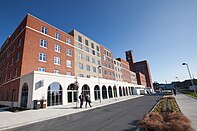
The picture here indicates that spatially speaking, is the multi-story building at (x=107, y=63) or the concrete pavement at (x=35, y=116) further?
the multi-story building at (x=107, y=63)

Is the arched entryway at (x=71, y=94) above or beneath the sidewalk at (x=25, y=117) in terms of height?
above

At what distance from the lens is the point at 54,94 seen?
1897cm

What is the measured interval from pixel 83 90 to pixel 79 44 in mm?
15163

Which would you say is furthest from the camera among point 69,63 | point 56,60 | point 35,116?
point 69,63

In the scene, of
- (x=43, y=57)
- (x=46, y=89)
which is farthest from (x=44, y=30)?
(x=46, y=89)

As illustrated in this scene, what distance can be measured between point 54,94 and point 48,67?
721 centimetres

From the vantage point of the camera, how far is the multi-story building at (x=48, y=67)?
18.1 metres

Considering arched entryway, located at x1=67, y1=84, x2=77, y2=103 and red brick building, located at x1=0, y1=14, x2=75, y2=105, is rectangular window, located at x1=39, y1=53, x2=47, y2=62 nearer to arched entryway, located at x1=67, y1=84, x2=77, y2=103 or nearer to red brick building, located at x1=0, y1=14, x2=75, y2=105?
red brick building, located at x1=0, y1=14, x2=75, y2=105

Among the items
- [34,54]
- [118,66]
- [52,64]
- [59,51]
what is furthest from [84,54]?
[118,66]

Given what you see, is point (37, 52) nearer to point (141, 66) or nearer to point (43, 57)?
point (43, 57)

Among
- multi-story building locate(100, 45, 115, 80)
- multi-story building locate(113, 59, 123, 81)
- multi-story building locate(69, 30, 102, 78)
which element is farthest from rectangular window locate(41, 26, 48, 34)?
multi-story building locate(113, 59, 123, 81)

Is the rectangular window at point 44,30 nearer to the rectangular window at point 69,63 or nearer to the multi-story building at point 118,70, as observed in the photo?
the rectangular window at point 69,63

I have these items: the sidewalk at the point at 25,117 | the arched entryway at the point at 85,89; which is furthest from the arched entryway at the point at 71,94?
the sidewalk at the point at 25,117

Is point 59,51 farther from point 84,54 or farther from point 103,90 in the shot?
point 103,90
